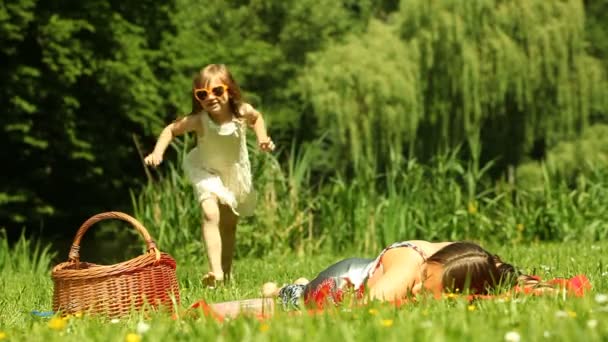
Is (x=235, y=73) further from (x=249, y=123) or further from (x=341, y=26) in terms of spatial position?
(x=249, y=123)

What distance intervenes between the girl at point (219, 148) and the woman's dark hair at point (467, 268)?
2250mm

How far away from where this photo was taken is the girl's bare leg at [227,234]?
6.25 metres

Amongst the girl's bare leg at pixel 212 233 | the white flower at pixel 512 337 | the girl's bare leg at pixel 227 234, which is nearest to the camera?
the white flower at pixel 512 337

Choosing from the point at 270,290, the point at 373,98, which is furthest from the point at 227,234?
the point at 373,98

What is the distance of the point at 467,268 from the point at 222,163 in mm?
2699

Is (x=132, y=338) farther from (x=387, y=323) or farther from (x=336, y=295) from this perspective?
(x=336, y=295)

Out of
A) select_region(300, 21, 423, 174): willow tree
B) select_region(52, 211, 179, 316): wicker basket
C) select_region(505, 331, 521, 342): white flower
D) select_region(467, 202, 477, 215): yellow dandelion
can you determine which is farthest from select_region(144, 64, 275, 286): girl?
select_region(300, 21, 423, 174): willow tree

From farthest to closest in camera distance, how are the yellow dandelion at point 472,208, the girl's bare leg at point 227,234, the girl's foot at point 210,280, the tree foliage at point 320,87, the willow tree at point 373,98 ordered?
the willow tree at point 373,98 → the tree foliage at point 320,87 → the yellow dandelion at point 472,208 → the girl's bare leg at point 227,234 → the girl's foot at point 210,280

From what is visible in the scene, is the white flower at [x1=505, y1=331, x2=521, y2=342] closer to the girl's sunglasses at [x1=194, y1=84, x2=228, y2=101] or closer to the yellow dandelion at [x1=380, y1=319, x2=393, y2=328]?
the yellow dandelion at [x1=380, y1=319, x2=393, y2=328]

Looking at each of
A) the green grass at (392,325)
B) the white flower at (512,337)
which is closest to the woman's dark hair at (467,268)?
the green grass at (392,325)

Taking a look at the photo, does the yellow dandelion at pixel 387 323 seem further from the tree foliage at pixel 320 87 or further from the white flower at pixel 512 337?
the tree foliage at pixel 320 87

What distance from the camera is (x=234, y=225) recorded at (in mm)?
6359

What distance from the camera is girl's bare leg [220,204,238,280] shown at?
6254 mm

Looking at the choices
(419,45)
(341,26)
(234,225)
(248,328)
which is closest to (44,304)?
(234,225)
